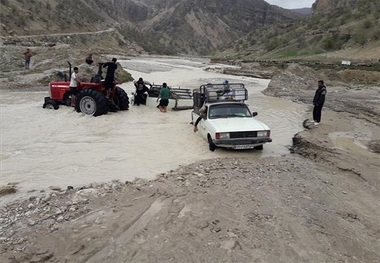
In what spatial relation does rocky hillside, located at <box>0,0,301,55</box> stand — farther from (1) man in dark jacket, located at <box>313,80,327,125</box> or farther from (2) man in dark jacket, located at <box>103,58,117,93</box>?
(1) man in dark jacket, located at <box>313,80,327,125</box>

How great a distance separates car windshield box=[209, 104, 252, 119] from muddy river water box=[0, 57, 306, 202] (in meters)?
0.90

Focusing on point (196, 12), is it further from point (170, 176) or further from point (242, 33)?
point (170, 176)

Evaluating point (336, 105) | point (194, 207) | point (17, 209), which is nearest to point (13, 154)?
point (17, 209)

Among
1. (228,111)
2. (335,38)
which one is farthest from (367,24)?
(228,111)

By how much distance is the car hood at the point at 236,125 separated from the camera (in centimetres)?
1051

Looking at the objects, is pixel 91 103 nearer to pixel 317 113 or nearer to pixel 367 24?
pixel 317 113

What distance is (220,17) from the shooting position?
14988 centimetres

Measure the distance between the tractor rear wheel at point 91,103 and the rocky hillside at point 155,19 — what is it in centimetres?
4139

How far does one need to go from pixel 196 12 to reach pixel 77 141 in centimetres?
13440

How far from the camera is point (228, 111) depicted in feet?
38.4

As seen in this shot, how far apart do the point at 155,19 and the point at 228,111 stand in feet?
459

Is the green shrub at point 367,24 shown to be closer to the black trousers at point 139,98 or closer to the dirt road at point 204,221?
the black trousers at point 139,98

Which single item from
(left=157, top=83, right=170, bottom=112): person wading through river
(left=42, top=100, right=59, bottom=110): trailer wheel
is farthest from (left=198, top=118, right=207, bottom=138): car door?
(left=42, top=100, right=59, bottom=110): trailer wheel

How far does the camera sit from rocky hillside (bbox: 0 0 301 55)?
61656 millimetres
